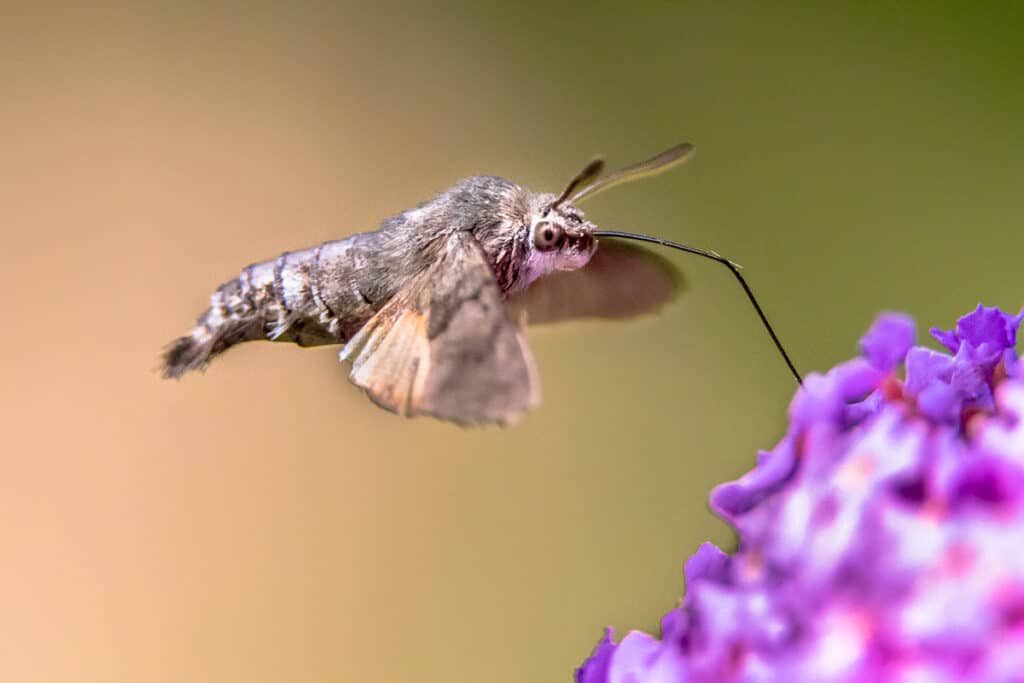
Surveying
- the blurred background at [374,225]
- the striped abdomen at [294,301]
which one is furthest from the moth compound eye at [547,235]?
the blurred background at [374,225]

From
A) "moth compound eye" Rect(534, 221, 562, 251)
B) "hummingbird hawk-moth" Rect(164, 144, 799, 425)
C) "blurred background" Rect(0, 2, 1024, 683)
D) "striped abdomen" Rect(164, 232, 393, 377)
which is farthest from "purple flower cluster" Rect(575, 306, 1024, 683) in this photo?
"blurred background" Rect(0, 2, 1024, 683)

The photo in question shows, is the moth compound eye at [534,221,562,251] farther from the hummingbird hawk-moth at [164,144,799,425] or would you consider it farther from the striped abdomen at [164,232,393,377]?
the striped abdomen at [164,232,393,377]

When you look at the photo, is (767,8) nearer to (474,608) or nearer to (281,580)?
(474,608)

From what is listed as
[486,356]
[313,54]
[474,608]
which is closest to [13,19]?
[313,54]

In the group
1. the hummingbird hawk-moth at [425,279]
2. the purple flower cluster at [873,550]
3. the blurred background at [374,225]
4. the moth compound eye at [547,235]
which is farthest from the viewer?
the blurred background at [374,225]

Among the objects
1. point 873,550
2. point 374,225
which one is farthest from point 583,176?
point 374,225

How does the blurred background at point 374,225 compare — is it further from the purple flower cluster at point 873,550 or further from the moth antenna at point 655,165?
the purple flower cluster at point 873,550
